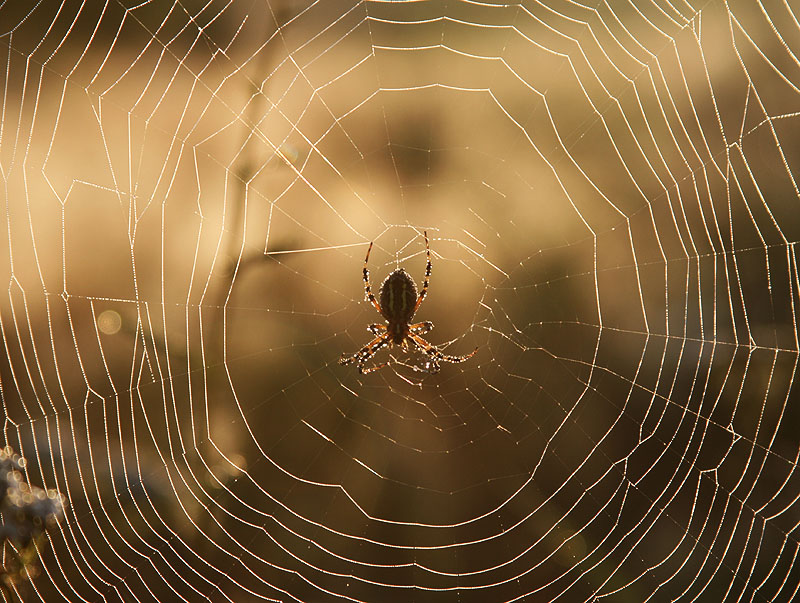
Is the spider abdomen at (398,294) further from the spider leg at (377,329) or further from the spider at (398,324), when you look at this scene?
the spider leg at (377,329)

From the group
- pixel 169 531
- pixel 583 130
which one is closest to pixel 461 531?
pixel 169 531

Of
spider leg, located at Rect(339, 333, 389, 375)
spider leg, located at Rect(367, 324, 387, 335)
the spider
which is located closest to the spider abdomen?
the spider

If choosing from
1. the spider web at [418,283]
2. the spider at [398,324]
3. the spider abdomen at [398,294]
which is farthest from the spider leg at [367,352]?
the spider abdomen at [398,294]

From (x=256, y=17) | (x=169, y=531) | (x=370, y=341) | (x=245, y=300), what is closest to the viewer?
(x=169, y=531)

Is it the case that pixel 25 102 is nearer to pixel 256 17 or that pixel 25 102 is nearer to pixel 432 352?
pixel 256 17

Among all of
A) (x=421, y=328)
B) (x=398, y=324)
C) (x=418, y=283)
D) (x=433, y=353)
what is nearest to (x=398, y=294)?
(x=398, y=324)

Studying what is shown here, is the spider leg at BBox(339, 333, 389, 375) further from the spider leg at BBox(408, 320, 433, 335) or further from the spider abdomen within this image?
the spider abdomen
